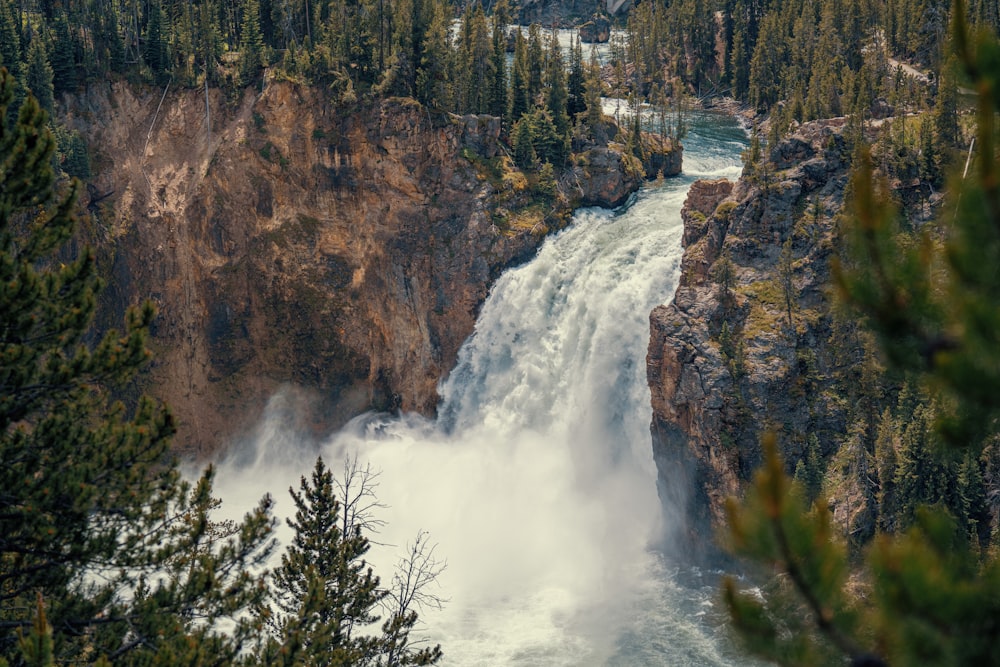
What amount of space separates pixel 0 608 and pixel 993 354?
48.9 ft

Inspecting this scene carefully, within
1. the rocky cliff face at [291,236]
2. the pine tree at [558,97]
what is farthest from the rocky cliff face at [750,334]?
the pine tree at [558,97]

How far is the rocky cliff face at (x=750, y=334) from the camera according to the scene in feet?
127

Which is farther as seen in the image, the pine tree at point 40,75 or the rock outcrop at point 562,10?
the rock outcrop at point 562,10

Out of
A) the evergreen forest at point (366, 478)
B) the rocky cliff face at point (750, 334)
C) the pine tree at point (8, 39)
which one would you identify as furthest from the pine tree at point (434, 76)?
the pine tree at point (8, 39)

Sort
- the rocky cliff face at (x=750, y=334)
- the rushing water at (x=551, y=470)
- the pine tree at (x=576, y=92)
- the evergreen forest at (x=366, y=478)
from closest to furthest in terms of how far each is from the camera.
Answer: the evergreen forest at (x=366, y=478) < the rushing water at (x=551, y=470) < the rocky cliff face at (x=750, y=334) < the pine tree at (x=576, y=92)

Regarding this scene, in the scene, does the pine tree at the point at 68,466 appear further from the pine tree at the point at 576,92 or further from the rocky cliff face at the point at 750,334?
the pine tree at the point at 576,92

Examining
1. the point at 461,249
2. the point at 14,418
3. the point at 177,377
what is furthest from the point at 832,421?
the point at 177,377

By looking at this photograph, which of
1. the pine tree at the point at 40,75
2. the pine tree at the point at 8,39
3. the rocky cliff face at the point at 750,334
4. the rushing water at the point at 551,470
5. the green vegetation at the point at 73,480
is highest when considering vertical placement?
the pine tree at the point at 8,39

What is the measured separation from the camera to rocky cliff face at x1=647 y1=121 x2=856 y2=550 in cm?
3884

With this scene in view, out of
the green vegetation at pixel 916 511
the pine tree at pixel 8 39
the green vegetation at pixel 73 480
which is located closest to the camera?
the green vegetation at pixel 916 511

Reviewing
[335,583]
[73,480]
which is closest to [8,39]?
[335,583]

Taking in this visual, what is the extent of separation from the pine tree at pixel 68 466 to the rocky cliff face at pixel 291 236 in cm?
3694

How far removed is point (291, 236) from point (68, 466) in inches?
1553

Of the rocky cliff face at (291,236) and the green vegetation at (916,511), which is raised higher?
the green vegetation at (916,511)
